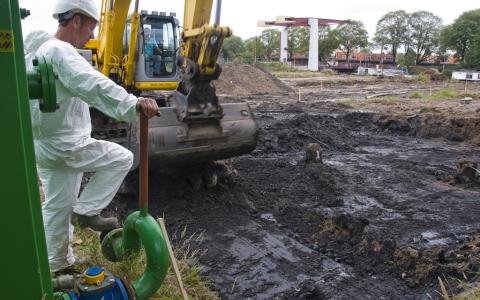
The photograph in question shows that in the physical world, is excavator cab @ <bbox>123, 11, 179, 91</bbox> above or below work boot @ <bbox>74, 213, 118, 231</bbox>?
above

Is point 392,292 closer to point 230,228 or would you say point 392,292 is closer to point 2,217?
point 230,228

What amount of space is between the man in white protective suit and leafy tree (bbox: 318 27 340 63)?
69447mm

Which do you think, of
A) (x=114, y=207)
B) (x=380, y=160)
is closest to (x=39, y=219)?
(x=114, y=207)

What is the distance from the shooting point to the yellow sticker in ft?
5.11

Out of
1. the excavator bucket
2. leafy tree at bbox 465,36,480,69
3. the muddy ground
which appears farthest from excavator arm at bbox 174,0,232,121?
leafy tree at bbox 465,36,480,69

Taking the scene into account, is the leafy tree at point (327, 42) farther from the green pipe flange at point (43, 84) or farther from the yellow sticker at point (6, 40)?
the yellow sticker at point (6, 40)

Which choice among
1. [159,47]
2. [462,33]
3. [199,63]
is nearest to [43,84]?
[199,63]

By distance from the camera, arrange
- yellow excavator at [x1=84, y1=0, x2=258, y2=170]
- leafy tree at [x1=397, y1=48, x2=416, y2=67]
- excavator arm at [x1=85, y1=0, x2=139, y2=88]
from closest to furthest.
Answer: yellow excavator at [x1=84, y1=0, x2=258, y2=170] < excavator arm at [x1=85, y1=0, x2=139, y2=88] < leafy tree at [x1=397, y1=48, x2=416, y2=67]

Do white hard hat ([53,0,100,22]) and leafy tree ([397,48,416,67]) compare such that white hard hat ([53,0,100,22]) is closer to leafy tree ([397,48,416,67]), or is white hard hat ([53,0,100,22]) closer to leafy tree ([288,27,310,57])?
leafy tree ([397,48,416,67])

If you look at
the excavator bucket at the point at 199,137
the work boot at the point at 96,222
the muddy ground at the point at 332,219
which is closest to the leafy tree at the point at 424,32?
the muddy ground at the point at 332,219

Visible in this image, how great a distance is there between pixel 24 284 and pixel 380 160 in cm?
776

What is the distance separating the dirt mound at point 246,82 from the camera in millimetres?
24391

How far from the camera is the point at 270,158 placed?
8633mm

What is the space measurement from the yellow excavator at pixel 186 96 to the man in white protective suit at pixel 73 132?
220 cm
